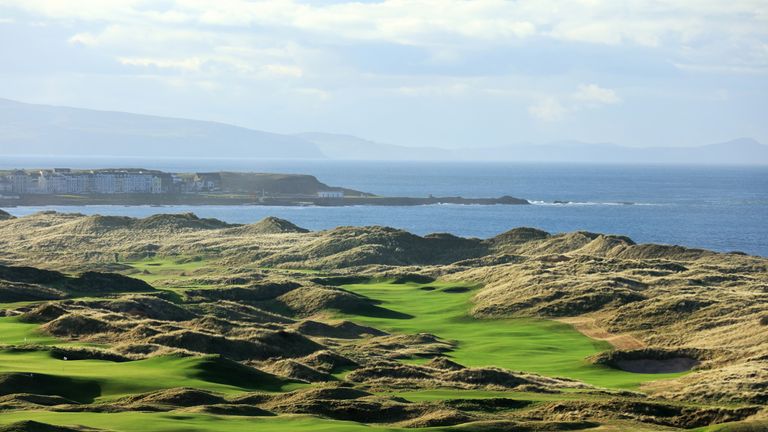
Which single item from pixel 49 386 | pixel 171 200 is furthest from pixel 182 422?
pixel 171 200

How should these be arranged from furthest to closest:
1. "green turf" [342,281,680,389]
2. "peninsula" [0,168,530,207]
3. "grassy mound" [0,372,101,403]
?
1. "peninsula" [0,168,530,207]
2. "green turf" [342,281,680,389]
3. "grassy mound" [0,372,101,403]

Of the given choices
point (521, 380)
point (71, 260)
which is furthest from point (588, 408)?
point (71, 260)

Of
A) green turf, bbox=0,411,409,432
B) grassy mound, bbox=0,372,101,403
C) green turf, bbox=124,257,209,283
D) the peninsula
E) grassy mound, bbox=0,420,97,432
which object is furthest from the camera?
the peninsula

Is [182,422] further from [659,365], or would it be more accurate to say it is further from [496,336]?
[496,336]

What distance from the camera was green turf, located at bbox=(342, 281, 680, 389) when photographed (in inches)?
1610

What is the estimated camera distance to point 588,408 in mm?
28062

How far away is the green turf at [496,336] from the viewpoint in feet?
134

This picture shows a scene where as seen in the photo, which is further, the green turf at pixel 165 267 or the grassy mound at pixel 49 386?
the green turf at pixel 165 267

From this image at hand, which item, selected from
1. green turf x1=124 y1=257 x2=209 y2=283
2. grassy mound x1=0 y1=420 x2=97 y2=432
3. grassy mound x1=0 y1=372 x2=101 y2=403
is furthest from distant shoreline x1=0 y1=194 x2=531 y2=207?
grassy mound x1=0 y1=420 x2=97 y2=432

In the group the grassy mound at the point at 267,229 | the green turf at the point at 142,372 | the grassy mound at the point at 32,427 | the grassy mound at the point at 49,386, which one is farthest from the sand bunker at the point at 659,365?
the grassy mound at the point at 267,229

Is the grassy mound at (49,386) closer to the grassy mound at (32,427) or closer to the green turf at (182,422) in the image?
the green turf at (182,422)

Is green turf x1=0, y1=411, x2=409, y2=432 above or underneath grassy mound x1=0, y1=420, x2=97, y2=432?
underneath

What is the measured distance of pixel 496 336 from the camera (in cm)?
5169

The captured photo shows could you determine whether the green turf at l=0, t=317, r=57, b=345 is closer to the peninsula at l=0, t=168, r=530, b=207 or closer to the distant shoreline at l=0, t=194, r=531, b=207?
the distant shoreline at l=0, t=194, r=531, b=207
